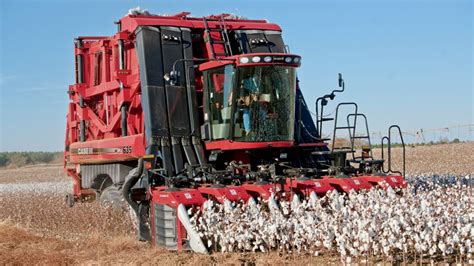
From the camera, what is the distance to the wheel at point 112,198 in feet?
37.9

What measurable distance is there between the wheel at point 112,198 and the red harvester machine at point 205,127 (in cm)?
4

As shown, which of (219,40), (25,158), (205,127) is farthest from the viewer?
(25,158)

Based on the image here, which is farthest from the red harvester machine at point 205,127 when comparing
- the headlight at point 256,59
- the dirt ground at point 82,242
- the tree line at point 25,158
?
the tree line at point 25,158

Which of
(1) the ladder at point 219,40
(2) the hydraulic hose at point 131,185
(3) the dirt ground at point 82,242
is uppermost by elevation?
(1) the ladder at point 219,40

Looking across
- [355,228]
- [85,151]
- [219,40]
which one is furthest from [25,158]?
[355,228]

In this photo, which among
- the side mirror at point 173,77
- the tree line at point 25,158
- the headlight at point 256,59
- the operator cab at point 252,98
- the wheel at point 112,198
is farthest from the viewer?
the tree line at point 25,158

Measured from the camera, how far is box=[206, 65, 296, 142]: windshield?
9773mm

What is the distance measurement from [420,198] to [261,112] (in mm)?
2738

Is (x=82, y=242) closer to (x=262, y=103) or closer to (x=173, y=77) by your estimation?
(x=173, y=77)

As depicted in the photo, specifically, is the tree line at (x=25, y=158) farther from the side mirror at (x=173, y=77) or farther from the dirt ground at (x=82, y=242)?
the side mirror at (x=173, y=77)

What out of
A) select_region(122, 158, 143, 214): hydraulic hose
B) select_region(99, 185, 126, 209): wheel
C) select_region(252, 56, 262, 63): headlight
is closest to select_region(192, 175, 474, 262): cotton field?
select_region(122, 158, 143, 214): hydraulic hose

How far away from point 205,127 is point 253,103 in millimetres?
855

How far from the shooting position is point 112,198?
11961 millimetres

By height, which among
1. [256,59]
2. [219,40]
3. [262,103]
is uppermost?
[219,40]
